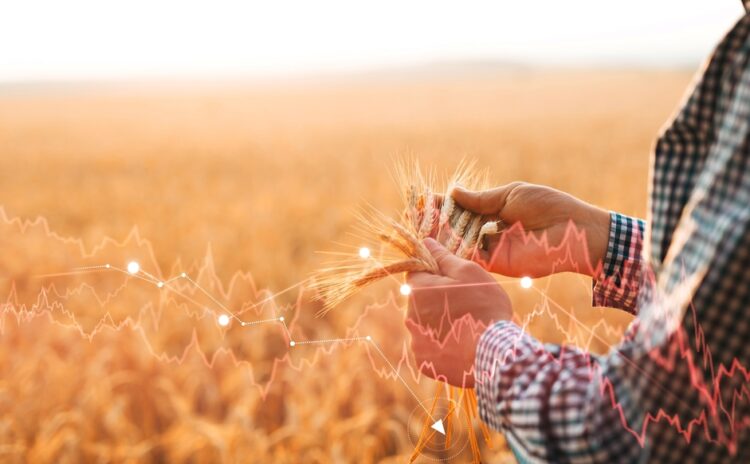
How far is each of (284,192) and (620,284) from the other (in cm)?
380

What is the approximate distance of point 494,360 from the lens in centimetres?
81

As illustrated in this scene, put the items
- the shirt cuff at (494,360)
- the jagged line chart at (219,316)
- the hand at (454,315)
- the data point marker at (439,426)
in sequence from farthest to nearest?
the jagged line chart at (219,316) < the data point marker at (439,426) < the hand at (454,315) < the shirt cuff at (494,360)

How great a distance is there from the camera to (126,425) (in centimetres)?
179

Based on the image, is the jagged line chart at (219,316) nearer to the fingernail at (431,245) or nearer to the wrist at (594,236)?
the wrist at (594,236)

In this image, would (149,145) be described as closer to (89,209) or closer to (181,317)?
(89,209)

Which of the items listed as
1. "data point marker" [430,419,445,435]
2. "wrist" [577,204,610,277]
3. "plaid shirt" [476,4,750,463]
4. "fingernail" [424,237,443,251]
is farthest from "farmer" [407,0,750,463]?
"data point marker" [430,419,445,435]

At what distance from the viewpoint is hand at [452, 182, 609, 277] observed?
1241 millimetres

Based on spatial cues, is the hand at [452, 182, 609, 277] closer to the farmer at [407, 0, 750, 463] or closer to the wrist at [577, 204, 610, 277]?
the wrist at [577, 204, 610, 277]

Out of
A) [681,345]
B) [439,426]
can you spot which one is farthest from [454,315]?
[439,426]

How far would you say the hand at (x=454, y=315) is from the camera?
92cm

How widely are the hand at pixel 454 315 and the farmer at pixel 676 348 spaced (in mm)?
63

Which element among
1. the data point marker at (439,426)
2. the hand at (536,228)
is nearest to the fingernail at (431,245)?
the hand at (536,228)

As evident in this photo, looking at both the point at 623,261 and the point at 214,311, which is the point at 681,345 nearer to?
the point at 623,261

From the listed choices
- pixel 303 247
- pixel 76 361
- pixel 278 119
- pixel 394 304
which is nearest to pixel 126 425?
pixel 76 361
